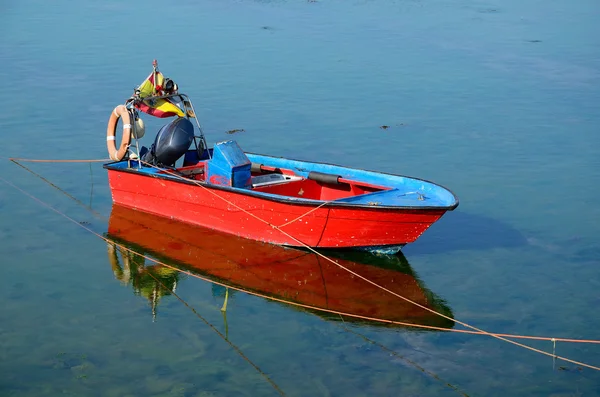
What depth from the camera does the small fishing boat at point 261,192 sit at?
453 inches

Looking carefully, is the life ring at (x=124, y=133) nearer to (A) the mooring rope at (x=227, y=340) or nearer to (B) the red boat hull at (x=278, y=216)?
(B) the red boat hull at (x=278, y=216)

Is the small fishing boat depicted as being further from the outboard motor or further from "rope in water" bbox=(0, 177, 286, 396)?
"rope in water" bbox=(0, 177, 286, 396)

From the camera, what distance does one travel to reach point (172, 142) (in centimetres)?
1348

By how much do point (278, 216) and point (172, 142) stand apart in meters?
2.45

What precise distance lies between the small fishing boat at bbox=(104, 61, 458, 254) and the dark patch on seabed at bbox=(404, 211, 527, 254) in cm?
84

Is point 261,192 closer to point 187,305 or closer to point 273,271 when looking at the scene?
point 273,271

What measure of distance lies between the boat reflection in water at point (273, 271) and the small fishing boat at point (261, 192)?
21cm

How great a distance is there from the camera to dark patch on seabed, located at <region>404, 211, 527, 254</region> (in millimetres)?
12461

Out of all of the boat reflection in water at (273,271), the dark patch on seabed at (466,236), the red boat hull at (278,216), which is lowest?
the boat reflection in water at (273,271)

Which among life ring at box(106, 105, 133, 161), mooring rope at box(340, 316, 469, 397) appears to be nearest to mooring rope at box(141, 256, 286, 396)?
mooring rope at box(340, 316, 469, 397)

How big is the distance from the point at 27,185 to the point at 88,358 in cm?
632

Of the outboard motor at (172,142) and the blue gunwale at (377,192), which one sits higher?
the outboard motor at (172,142)

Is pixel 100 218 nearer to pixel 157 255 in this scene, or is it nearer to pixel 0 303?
pixel 157 255

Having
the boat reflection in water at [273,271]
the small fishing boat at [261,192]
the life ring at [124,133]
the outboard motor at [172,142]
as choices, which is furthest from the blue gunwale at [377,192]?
the boat reflection in water at [273,271]
